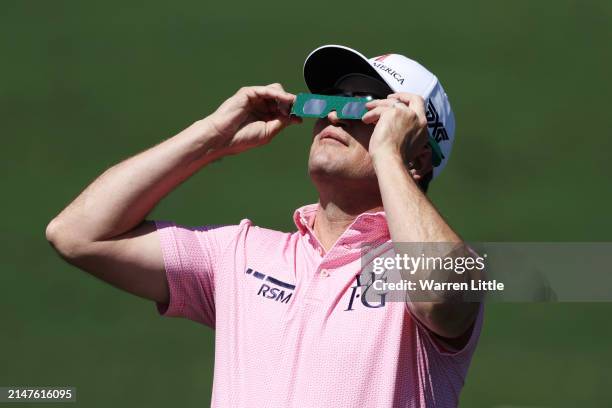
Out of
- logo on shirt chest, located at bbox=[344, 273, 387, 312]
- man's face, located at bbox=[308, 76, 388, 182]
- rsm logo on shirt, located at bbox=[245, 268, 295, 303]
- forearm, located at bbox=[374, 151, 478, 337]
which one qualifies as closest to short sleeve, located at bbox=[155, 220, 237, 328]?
rsm logo on shirt, located at bbox=[245, 268, 295, 303]

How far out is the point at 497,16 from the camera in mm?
5223

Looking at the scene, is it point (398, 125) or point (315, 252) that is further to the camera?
point (315, 252)

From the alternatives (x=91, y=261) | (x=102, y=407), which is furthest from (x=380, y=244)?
(x=102, y=407)

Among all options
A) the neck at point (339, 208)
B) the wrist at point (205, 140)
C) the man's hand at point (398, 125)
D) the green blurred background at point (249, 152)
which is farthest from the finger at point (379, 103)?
the green blurred background at point (249, 152)

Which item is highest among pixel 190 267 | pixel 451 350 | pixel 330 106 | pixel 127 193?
pixel 330 106

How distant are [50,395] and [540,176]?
2177 millimetres

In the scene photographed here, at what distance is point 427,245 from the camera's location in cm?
255

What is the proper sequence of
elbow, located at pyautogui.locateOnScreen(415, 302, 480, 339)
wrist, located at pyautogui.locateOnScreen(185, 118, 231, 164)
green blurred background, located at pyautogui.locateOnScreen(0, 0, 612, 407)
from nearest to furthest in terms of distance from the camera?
elbow, located at pyautogui.locateOnScreen(415, 302, 480, 339) → wrist, located at pyautogui.locateOnScreen(185, 118, 231, 164) → green blurred background, located at pyautogui.locateOnScreen(0, 0, 612, 407)

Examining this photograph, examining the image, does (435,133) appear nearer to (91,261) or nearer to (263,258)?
(263,258)

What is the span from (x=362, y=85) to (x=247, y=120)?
1.05 feet

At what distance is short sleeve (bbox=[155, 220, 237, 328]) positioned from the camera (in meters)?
2.90

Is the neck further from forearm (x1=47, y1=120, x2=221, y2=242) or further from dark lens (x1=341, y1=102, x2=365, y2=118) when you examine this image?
forearm (x1=47, y1=120, x2=221, y2=242)

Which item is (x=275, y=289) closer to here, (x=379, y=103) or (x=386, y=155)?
(x=386, y=155)

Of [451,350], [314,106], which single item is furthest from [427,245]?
[314,106]
